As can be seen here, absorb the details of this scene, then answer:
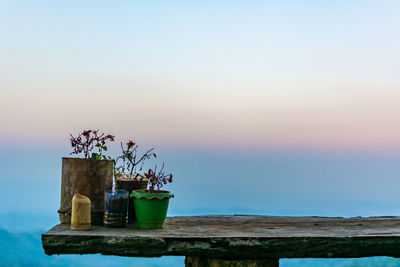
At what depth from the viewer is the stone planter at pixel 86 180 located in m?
3.40

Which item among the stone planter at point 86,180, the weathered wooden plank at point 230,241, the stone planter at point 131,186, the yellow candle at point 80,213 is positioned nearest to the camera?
the weathered wooden plank at point 230,241

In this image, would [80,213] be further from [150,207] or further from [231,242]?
[231,242]

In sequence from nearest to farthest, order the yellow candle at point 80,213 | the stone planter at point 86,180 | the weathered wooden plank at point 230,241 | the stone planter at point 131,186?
the weathered wooden plank at point 230,241 < the yellow candle at point 80,213 < the stone planter at point 86,180 < the stone planter at point 131,186

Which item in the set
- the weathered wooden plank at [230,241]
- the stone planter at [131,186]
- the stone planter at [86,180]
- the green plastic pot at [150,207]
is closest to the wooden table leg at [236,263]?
the weathered wooden plank at [230,241]

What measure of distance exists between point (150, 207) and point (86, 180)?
476mm

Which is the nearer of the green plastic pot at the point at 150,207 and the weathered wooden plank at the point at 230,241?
the weathered wooden plank at the point at 230,241

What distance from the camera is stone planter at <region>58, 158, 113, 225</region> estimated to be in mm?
3398

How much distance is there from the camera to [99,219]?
3.52 meters

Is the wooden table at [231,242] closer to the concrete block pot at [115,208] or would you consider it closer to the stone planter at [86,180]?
the concrete block pot at [115,208]

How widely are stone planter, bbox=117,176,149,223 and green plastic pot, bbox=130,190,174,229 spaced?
120 mm

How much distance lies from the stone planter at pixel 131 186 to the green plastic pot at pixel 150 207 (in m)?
0.12

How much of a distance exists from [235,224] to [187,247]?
0.73 meters

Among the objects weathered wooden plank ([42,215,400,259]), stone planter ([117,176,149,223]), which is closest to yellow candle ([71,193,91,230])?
weathered wooden plank ([42,215,400,259])

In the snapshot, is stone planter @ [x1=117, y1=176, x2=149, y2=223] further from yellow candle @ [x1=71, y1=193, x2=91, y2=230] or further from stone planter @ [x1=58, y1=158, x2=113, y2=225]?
yellow candle @ [x1=71, y1=193, x2=91, y2=230]
